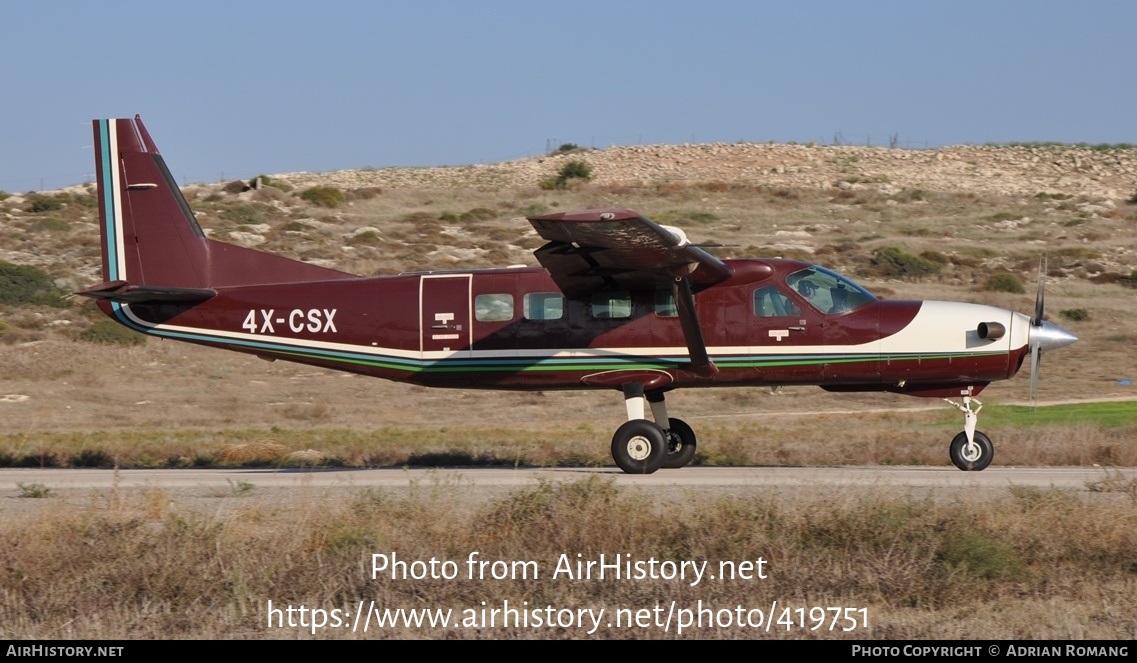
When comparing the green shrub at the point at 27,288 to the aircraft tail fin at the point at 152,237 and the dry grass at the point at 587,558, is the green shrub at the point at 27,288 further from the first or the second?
the dry grass at the point at 587,558

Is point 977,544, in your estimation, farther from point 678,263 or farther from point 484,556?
point 678,263

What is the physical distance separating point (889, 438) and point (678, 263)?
699cm

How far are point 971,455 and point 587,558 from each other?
25.4ft

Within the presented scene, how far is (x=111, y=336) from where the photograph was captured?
112ft

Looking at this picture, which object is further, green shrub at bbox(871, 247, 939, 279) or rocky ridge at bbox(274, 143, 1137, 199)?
rocky ridge at bbox(274, 143, 1137, 199)

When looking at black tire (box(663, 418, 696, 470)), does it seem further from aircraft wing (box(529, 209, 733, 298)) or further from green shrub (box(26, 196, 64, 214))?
green shrub (box(26, 196, 64, 214))

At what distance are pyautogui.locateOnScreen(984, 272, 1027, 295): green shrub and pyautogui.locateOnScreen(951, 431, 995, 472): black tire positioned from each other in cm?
2703

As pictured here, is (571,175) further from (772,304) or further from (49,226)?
(772,304)

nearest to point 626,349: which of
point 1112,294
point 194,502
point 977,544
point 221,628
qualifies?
point 194,502

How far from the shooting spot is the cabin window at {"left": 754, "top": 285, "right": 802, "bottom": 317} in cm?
1521

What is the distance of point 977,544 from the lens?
9242 millimetres

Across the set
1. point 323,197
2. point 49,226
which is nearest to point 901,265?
point 323,197

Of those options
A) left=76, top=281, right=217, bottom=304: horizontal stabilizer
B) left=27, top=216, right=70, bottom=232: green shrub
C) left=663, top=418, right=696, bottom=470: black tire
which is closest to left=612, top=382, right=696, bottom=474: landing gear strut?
left=663, top=418, right=696, bottom=470: black tire

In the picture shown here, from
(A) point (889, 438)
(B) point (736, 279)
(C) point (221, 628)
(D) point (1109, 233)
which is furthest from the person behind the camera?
(D) point (1109, 233)
